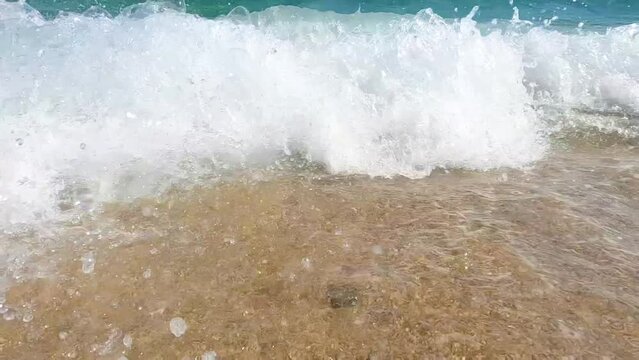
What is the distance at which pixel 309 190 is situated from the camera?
3.84m

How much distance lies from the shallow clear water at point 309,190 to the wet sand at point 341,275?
0.04 ft

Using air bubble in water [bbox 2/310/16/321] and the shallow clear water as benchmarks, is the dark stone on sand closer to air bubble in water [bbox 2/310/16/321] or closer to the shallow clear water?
the shallow clear water

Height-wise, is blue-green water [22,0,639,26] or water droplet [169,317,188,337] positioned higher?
blue-green water [22,0,639,26]

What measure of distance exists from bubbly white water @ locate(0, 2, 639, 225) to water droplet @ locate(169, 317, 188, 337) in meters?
1.31

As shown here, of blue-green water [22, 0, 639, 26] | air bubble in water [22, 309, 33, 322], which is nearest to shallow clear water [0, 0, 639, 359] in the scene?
air bubble in water [22, 309, 33, 322]

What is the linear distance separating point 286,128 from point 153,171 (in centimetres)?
114

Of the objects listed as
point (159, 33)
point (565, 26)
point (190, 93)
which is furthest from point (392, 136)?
point (565, 26)

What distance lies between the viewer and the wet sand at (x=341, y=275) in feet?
8.45

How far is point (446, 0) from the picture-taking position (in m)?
9.80

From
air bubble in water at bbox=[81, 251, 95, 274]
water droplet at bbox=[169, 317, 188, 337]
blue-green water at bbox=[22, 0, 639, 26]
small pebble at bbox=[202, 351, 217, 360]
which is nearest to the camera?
small pebble at bbox=[202, 351, 217, 360]

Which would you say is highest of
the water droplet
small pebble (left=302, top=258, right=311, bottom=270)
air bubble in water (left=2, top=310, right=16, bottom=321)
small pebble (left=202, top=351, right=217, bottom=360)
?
small pebble (left=302, top=258, right=311, bottom=270)

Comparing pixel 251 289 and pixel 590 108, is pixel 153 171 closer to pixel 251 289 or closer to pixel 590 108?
pixel 251 289

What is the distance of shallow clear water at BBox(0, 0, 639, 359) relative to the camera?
268cm

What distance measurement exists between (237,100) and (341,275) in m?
2.26
